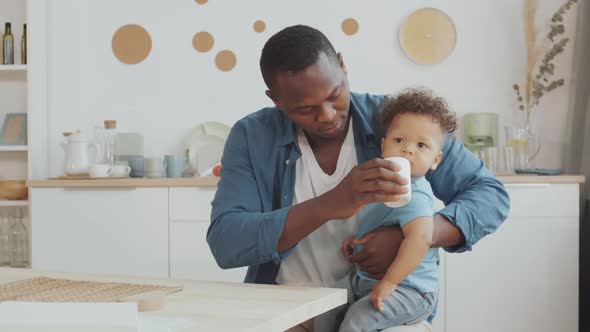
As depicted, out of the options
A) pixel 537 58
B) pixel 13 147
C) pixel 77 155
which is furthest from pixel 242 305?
pixel 13 147

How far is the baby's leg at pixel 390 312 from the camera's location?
5.21 ft

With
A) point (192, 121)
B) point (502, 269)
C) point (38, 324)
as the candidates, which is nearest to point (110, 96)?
point (192, 121)

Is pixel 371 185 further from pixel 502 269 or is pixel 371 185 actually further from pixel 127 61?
pixel 127 61

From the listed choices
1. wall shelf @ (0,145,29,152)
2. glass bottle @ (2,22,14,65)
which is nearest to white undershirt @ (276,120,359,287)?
wall shelf @ (0,145,29,152)

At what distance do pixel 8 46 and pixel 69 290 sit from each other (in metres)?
3.19

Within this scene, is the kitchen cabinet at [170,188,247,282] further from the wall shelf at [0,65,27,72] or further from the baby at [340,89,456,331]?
the baby at [340,89,456,331]

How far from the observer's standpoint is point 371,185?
55.3 inches

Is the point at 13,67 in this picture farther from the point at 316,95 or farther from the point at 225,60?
the point at 316,95

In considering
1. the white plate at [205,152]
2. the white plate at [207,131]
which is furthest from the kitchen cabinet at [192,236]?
the white plate at [207,131]

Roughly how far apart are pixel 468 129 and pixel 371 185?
104 inches

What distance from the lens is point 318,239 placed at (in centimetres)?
178

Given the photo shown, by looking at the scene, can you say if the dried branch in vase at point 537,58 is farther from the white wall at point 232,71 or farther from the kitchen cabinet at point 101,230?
the kitchen cabinet at point 101,230

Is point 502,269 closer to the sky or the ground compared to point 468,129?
closer to the ground

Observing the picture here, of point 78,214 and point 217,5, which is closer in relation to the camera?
point 78,214
